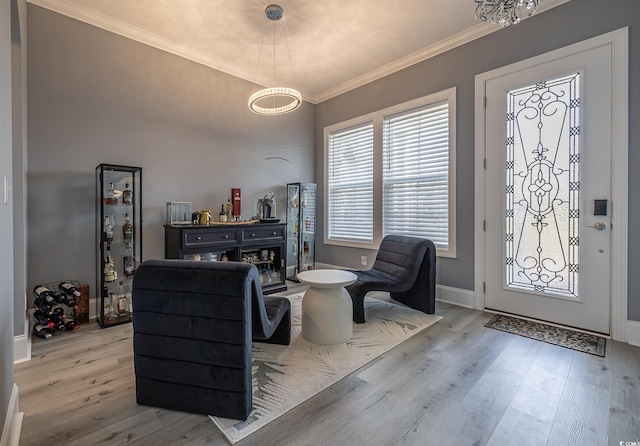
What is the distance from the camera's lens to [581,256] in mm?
2732

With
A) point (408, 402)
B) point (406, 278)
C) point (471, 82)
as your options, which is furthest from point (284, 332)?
point (471, 82)

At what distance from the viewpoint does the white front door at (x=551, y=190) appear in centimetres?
264

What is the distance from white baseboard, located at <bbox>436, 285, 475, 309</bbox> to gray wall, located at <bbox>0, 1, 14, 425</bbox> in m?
3.80

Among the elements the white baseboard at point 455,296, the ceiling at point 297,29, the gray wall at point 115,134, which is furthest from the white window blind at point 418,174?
the gray wall at point 115,134

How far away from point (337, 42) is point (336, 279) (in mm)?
2857

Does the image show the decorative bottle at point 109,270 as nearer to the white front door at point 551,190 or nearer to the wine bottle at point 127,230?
the wine bottle at point 127,230

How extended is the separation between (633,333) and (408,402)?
2.23 m

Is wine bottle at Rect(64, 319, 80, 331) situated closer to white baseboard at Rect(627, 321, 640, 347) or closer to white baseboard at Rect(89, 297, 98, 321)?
white baseboard at Rect(89, 297, 98, 321)

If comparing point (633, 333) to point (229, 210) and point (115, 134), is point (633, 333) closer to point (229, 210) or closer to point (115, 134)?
point (229, 210)

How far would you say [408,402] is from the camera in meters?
1.79

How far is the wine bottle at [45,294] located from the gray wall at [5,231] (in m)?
1.43

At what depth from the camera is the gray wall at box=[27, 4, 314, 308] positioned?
9.39ft

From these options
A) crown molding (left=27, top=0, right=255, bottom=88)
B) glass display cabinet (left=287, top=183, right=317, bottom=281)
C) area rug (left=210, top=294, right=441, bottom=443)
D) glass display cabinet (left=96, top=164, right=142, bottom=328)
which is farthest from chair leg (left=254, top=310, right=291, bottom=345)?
crown molding (left=27, top=0, right=255, bottom=88)

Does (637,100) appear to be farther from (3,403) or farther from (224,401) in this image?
(3,403)
